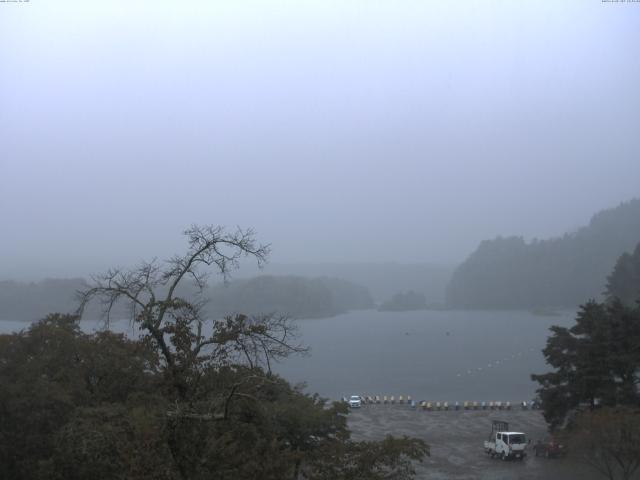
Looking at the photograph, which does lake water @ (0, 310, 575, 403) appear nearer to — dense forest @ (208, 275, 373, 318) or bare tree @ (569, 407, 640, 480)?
dense forest @ (208, 275, 373, 318)

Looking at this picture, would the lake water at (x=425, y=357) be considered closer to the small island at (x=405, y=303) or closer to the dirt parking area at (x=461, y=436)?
the dirt parking area at (x=461, y=436)

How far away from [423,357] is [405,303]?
1736 inches

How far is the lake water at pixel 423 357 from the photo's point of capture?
3052 cm

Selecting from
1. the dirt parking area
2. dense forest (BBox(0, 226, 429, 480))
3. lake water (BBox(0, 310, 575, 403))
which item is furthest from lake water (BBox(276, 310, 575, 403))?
dense forest (BBox(0, 226, 429, 480))

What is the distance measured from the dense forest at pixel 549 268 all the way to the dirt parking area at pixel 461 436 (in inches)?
2375

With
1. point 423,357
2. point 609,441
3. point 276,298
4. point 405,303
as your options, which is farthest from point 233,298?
point 609,441

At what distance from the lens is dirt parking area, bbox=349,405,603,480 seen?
12102mm

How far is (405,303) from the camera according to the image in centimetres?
8819

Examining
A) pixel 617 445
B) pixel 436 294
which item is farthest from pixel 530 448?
pixel 436 294

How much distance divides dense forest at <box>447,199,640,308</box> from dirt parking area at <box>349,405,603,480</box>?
2375 inches

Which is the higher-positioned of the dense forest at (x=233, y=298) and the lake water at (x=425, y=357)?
the dense forest at (x=233, y=298)

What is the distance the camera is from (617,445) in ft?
32.2

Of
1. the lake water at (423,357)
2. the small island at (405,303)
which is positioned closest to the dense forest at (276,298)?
the lake water at (423,357)

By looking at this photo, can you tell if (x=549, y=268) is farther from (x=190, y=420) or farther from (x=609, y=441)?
(x=190, y=420)
